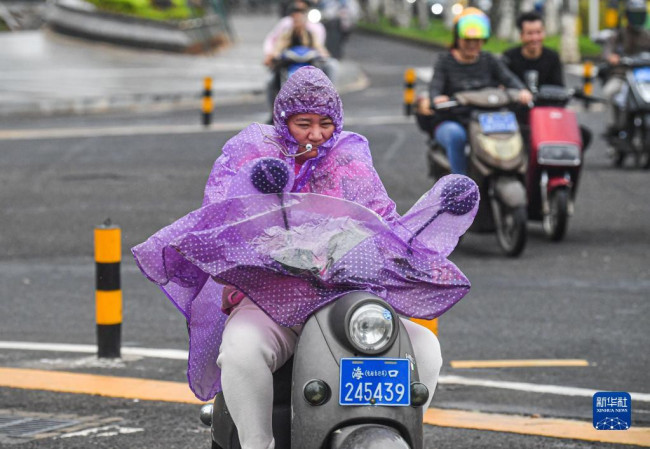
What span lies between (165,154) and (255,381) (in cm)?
1446

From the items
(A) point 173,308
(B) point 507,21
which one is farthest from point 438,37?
(A) point 173,308

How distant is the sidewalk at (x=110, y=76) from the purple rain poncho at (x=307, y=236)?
66.7ft

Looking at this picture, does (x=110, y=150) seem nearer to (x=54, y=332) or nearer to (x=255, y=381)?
(x=54, y=332)

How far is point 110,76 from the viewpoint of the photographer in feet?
99.9

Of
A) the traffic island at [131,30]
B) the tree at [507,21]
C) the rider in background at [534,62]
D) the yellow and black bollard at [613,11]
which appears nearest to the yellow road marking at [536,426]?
the rider in background at [534,62]

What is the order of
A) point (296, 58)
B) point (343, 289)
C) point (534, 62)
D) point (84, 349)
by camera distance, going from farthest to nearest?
1. point (296, 58)
2. point (534, 62)
3. point (84, 349)
4. point (343, 289)

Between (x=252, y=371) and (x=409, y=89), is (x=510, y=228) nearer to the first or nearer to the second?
(x=252, y=371)

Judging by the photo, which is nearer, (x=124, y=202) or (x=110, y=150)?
(x=124, y=202)

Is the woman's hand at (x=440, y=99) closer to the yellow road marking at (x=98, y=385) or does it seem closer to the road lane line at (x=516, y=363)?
the road lane line at (x=516, y=363)

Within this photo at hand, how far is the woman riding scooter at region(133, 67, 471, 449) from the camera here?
4.52 m

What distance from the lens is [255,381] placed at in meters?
4.44

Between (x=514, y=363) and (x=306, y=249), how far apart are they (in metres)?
3.49

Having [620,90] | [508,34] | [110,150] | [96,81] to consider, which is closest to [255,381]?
[620,90]

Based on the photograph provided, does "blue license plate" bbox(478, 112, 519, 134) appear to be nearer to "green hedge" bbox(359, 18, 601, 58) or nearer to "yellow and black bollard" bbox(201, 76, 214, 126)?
"yellow and black bollard" bbox(201, 76, 214, 126)
